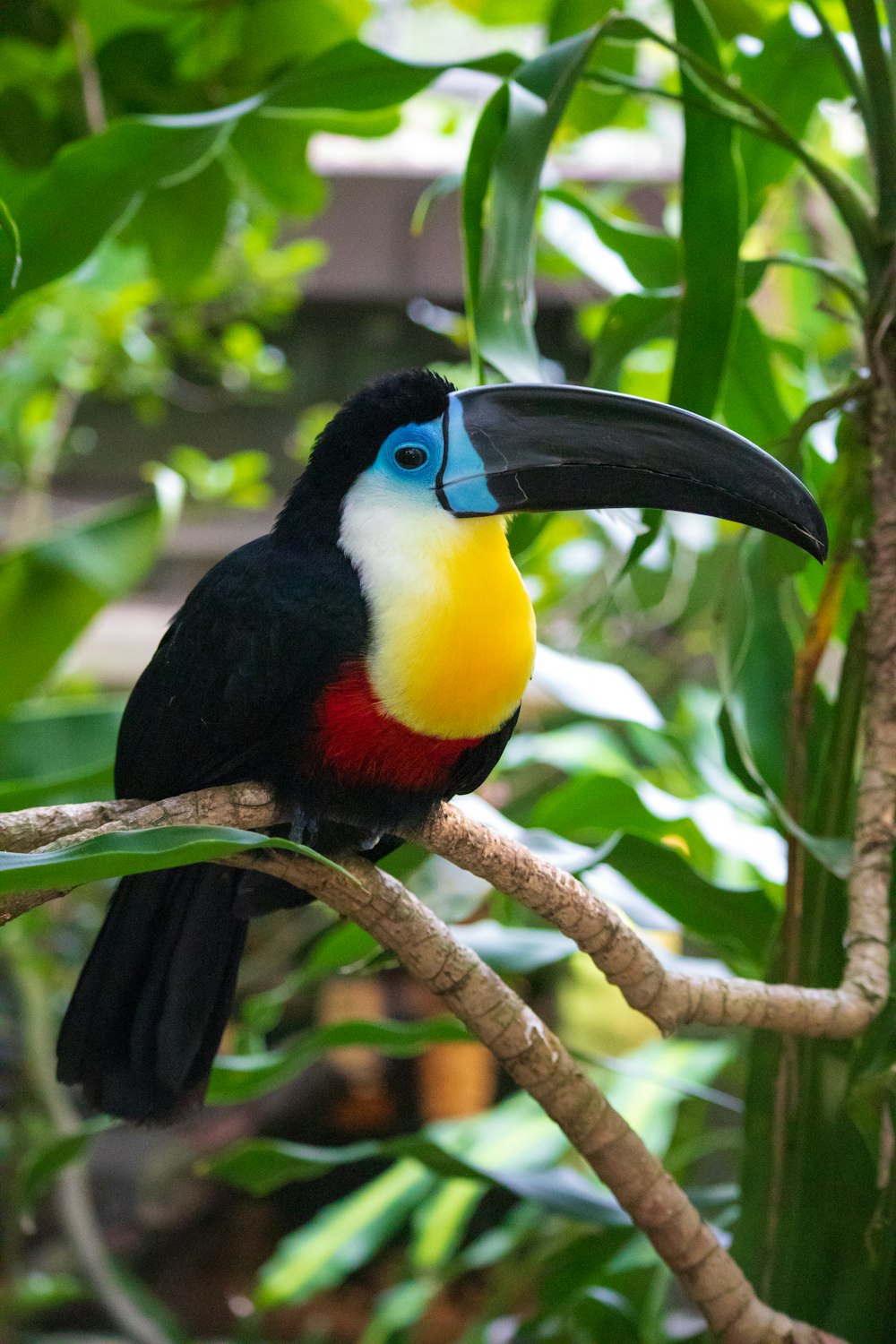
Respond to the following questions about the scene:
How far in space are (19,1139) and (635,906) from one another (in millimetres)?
1226

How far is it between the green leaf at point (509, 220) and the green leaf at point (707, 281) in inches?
6.3

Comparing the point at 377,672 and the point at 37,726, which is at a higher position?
the point at 377,672

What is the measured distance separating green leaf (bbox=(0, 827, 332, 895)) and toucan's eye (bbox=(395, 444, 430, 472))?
1.30ft

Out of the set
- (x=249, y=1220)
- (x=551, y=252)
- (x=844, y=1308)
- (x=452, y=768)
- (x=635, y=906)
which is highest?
(x=551, y=252)

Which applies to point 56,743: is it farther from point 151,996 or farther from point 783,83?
point 783,83

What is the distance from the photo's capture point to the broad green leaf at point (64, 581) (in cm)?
151

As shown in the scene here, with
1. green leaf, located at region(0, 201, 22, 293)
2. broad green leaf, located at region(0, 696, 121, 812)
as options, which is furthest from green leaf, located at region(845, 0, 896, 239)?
broad green leaf, located at region(0, 696, 121, 812)

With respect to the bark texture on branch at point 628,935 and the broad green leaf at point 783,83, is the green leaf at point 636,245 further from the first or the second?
the bark texture on branch at point 628,935

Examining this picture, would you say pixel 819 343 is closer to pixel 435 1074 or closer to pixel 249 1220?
pixel 435 1074

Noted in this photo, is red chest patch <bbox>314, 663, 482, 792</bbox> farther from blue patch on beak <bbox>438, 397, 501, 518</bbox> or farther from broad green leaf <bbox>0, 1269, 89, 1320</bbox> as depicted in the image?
broad green leaf <bbox>0, 1269, 89, 1320</bbox>

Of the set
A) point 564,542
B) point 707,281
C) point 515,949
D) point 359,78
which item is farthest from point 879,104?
point 564,542

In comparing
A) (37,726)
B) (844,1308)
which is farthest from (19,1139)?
(844,1308)

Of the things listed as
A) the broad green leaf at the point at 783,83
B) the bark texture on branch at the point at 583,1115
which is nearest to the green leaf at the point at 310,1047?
the bark texture on branch at the point at 583,1115

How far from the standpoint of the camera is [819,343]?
8.14 ft
